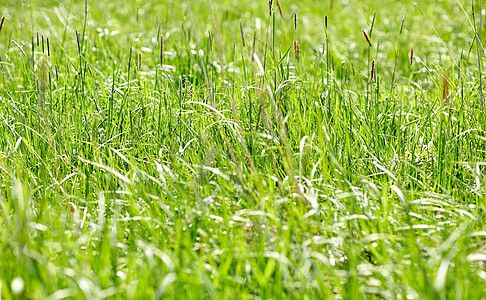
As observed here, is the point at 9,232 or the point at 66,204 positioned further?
the point at 66,204

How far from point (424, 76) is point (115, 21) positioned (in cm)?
247

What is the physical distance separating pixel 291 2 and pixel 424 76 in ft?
9.53

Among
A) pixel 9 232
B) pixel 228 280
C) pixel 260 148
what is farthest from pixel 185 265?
pixel 260 148

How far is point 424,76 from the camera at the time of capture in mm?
3773

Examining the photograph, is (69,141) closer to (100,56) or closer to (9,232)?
(9,232)

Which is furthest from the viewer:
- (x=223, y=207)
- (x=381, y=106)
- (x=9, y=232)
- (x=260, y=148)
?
(x=381, y=106)

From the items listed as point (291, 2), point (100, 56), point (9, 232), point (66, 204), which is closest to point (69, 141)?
point (66, 204)

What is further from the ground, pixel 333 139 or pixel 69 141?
pixel 333 139

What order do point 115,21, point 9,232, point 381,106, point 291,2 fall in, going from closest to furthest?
1. point 9,232
2. point 381,106
3. point 115,21
4. point 291,2

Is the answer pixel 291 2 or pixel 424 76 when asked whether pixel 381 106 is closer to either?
pixel 424 76

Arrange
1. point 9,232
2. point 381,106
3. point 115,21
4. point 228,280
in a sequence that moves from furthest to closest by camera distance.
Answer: point 115,21 < point 381,106 < point 9,232 < point 228,280

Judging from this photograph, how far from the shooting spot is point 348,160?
2.14m

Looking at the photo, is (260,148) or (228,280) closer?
(228,280)

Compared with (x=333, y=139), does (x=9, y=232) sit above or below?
below
